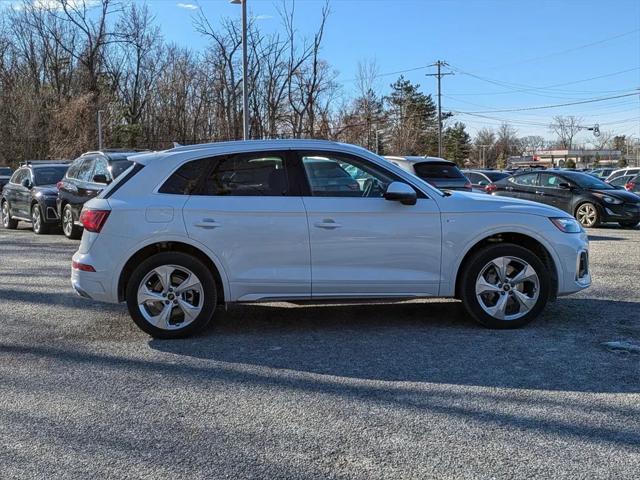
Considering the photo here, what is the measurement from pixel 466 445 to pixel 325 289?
236 cm

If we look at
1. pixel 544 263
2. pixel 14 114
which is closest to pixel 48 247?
pixel 544 263

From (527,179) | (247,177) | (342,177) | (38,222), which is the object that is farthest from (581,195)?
(38,222)

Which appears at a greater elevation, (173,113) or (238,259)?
(173,113)

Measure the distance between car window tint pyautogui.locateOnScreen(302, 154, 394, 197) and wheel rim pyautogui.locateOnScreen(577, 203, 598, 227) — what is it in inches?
458

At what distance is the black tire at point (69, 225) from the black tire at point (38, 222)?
1225mm

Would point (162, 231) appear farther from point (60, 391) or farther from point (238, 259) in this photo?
point (60, 391)

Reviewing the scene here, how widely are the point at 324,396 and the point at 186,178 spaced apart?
8.18 feet

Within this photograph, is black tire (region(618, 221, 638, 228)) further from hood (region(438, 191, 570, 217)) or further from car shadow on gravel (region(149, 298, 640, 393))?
hood (region(438, 191, 570, 217))

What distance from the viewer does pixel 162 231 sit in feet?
17.9

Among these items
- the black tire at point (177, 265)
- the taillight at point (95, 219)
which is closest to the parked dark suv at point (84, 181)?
the taillight at point (95, 219)

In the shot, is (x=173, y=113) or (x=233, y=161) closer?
(x=233, y=161)

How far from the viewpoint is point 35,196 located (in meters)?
14.5

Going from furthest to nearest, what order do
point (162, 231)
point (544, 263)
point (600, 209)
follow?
1. point (600, 209)
2. point (544, 263)
3. point (162, 231)

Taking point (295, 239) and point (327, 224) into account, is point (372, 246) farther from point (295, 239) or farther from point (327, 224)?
point (295, 239)
